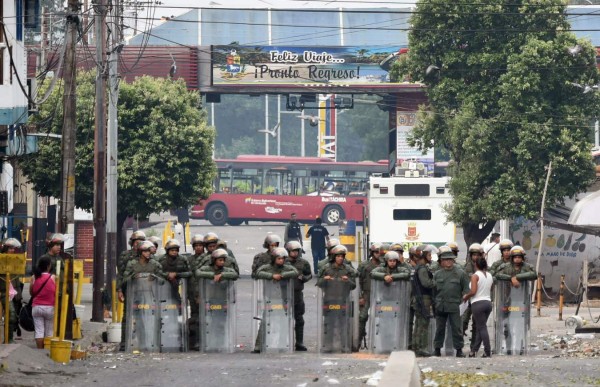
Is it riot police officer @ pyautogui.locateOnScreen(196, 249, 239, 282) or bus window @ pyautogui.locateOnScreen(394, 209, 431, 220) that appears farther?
bus window @ pyautogui.locateOnScreen(394, 209, 431, 220)

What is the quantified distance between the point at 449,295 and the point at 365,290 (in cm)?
166

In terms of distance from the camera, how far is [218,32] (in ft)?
338

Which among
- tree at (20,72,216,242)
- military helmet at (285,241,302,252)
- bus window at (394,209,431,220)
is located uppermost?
tree at (20,72,216,242)

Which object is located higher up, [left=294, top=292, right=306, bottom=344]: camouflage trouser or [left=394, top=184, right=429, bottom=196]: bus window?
[left=394, top=184, right=429, bottom=196]: bus window

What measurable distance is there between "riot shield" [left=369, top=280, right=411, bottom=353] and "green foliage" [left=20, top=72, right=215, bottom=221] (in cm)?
1958

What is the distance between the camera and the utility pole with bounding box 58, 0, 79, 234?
2803 centimetres

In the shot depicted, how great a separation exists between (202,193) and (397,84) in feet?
46.0

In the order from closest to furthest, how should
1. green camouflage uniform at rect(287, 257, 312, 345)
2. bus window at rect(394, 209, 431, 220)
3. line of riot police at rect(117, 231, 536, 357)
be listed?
line of riot police at rect(117, 231, 536, 357), green camouflage uniform at rect(287, 257, 312, 345), bus window at rect(394, 209, 431, 220)

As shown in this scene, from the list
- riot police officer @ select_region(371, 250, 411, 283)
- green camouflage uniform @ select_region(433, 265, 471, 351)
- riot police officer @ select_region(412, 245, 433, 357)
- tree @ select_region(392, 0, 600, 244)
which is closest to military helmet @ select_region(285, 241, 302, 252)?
riot police officer @ select_region(371, 250, 411, 283)

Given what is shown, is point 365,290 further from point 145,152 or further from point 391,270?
point 145,152

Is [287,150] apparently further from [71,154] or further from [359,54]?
[71,154]

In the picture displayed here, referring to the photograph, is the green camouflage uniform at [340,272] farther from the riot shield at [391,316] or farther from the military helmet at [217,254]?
the military helmet at [217,254]

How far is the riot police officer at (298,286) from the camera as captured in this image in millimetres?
21859

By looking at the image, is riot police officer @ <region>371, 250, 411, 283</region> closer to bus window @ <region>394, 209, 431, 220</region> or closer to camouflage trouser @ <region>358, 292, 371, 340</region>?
camouflage trouser @ <region>358, 292, 371, 340</region>
